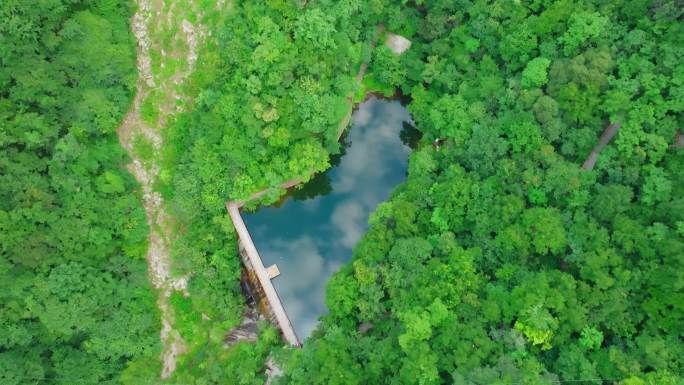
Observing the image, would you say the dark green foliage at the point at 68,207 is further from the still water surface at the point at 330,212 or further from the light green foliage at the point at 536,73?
the light green foliage at the point at 536,73

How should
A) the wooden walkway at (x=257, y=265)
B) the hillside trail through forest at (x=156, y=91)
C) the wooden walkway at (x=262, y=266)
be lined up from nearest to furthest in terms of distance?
the wooden walkway at (x=262, y=266) → the wooden walkway at (x=257, y=265) → the hillside trail through forest at (x=156, y=91)

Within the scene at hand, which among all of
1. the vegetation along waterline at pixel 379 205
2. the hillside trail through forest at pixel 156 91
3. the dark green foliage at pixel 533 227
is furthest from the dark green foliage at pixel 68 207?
the dark green foliage at pixel 533 227

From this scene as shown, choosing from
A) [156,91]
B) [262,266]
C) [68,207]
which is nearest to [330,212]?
[262,266]

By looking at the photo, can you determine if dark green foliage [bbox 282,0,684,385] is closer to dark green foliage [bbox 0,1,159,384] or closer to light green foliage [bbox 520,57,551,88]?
light green foliage [bbox 520,57,551,88]

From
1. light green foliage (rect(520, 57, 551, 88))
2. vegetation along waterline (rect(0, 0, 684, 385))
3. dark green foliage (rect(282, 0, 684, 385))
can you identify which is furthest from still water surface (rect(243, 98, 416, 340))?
light green foliage (rect(520, 57, 551, 88))

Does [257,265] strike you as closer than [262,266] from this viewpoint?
Yes

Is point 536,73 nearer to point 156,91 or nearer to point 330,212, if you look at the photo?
point 330,212
